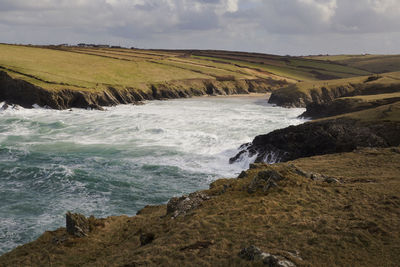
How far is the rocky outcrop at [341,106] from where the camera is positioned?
50.8 meters

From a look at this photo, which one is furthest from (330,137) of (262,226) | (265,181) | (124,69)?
(124,69)

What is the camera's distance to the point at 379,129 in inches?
1366

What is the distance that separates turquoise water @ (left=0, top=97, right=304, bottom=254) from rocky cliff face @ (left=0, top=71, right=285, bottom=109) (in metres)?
4.69

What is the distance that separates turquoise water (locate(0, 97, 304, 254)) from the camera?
2561 cm

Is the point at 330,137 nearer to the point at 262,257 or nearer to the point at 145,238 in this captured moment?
the point at 145,238

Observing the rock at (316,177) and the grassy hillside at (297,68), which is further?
the grassy hillside at (297,68)

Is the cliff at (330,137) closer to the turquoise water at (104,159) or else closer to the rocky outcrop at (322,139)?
the rocky outcrop at (322,139)

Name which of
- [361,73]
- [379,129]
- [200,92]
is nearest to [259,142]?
[379,129]

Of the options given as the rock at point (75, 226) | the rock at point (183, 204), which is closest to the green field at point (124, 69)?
the rock at point (75, 226)

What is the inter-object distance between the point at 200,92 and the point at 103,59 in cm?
3211

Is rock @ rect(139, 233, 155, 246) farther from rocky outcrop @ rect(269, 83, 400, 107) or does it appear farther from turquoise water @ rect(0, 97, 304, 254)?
rocky outcrop @ rect(269, 83, 400, 107)

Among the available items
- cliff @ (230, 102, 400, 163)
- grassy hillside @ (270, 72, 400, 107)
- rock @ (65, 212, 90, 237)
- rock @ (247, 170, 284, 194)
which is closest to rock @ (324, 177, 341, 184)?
rock @ (247, 170, 284, 194)

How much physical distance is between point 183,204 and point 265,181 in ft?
14.7

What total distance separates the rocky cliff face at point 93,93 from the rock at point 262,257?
213 ft
